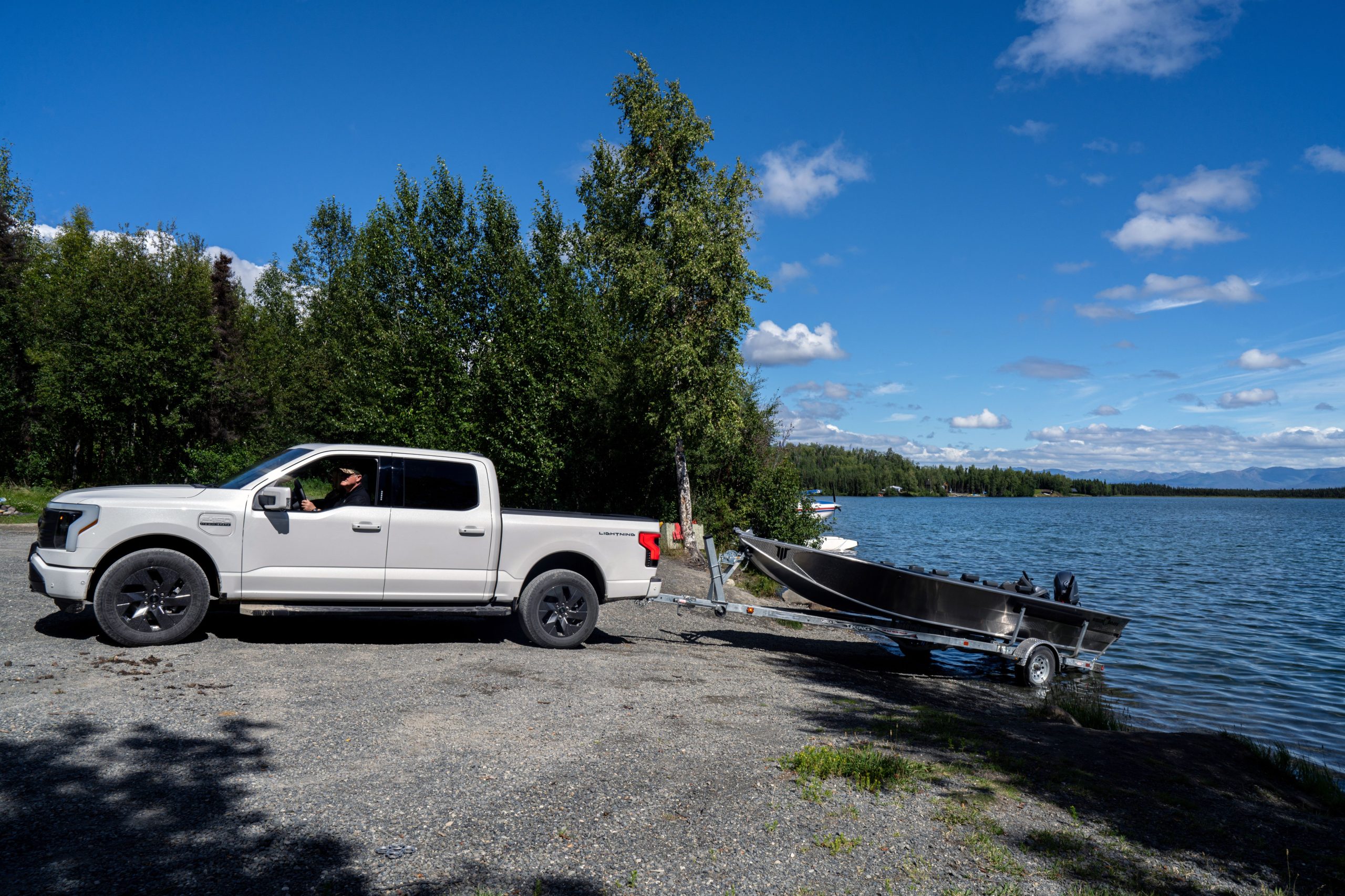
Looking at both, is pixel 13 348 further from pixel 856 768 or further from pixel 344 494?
pixel 856 768

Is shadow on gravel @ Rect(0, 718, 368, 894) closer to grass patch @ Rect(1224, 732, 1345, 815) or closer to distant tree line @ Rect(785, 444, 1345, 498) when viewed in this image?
grass patch @ Rect(1224, 732, 1345, 815)

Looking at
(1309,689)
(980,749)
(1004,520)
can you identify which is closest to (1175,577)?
(1309,689)

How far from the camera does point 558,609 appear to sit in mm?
9148

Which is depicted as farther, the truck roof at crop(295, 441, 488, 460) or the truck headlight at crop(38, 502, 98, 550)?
the truck roof at crop(295, 441, 488, 460)

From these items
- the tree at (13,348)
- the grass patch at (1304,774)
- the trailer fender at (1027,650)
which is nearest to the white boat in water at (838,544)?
the trailer fender at (1027,650)

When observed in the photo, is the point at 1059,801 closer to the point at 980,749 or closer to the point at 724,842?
the point at 980,749

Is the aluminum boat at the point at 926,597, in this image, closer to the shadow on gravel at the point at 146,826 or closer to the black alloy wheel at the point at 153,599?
the black alloy wheel at the point at 153,599

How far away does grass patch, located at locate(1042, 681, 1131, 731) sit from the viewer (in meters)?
9.47

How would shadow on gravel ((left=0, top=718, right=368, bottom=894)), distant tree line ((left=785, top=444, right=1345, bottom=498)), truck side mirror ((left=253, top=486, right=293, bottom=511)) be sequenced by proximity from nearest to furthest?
shadow on gravel ((left=0, top=718, right=368, bottom=894)), truck side mirror ((left=253, top=486, right=293, bottom=511)), distant tree line ((left=785, top=444, right=1345, bottom=498))

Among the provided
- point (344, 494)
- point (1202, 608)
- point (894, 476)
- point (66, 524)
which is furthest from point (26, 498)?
point (894, 476)

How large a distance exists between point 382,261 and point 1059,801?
86.0 feet

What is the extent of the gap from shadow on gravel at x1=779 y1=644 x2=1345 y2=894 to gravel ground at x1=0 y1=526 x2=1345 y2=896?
0.03 meters

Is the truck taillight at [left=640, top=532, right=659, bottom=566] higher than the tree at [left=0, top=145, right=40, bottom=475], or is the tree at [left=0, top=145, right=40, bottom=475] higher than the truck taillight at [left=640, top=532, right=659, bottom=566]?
the tree at [left=0, top=145, right=40, bottom=475]

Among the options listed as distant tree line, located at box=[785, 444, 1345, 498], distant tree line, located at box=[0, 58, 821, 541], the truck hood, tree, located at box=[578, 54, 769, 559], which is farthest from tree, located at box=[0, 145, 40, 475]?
distant tree line, located at box=[785, 444, 1345, 498]
